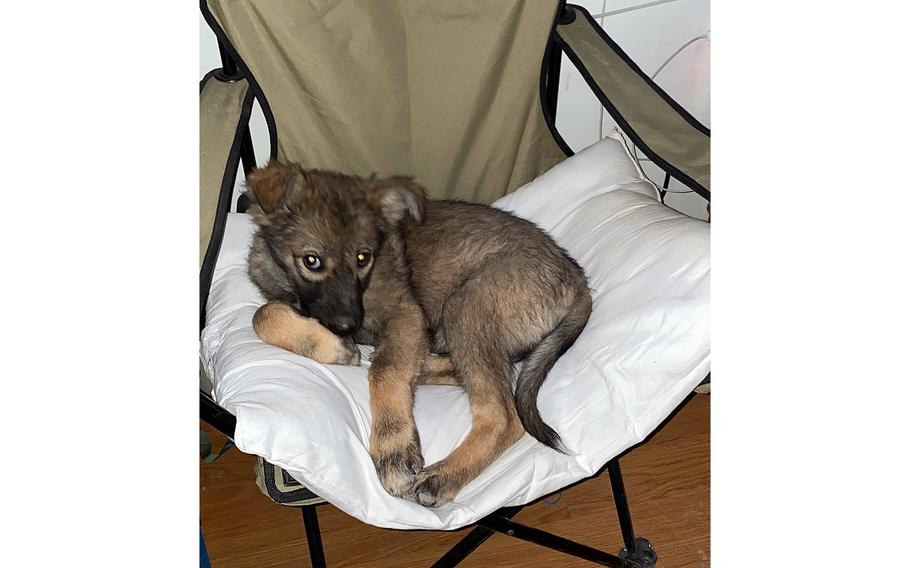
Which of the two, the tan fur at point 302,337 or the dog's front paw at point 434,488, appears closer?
the dog's front paw at point 434,488

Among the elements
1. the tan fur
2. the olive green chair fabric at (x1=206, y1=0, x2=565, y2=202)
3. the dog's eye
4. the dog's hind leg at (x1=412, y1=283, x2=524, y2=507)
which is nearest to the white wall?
the olive green chair fabric at (x1=206, y1=0, x2=565, y2=202)

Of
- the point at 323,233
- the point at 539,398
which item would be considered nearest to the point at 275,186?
the point at 323,233

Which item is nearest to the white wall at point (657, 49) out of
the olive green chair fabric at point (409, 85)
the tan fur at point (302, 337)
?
the olive green chair fabric at point (409, 85)

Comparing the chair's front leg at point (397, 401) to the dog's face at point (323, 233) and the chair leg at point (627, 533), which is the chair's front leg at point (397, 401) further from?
the chair leg at point (627, 533)

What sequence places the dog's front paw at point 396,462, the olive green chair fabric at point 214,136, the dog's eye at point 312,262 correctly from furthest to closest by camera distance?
1. the dog's eye at point 312,262
2. the olive green chair fabric at point 214,136
3. the dog's front paw at point 396,462

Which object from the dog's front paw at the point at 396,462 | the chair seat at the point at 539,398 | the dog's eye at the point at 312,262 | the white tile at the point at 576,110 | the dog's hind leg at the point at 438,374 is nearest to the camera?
the chair seat at the point at 539,398

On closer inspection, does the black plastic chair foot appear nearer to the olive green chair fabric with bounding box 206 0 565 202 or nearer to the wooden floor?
the wooden floor

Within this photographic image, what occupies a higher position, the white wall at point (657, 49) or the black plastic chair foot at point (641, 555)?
the white wall at point (657, 49)

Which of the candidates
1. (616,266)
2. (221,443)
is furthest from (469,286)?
(221,443)
